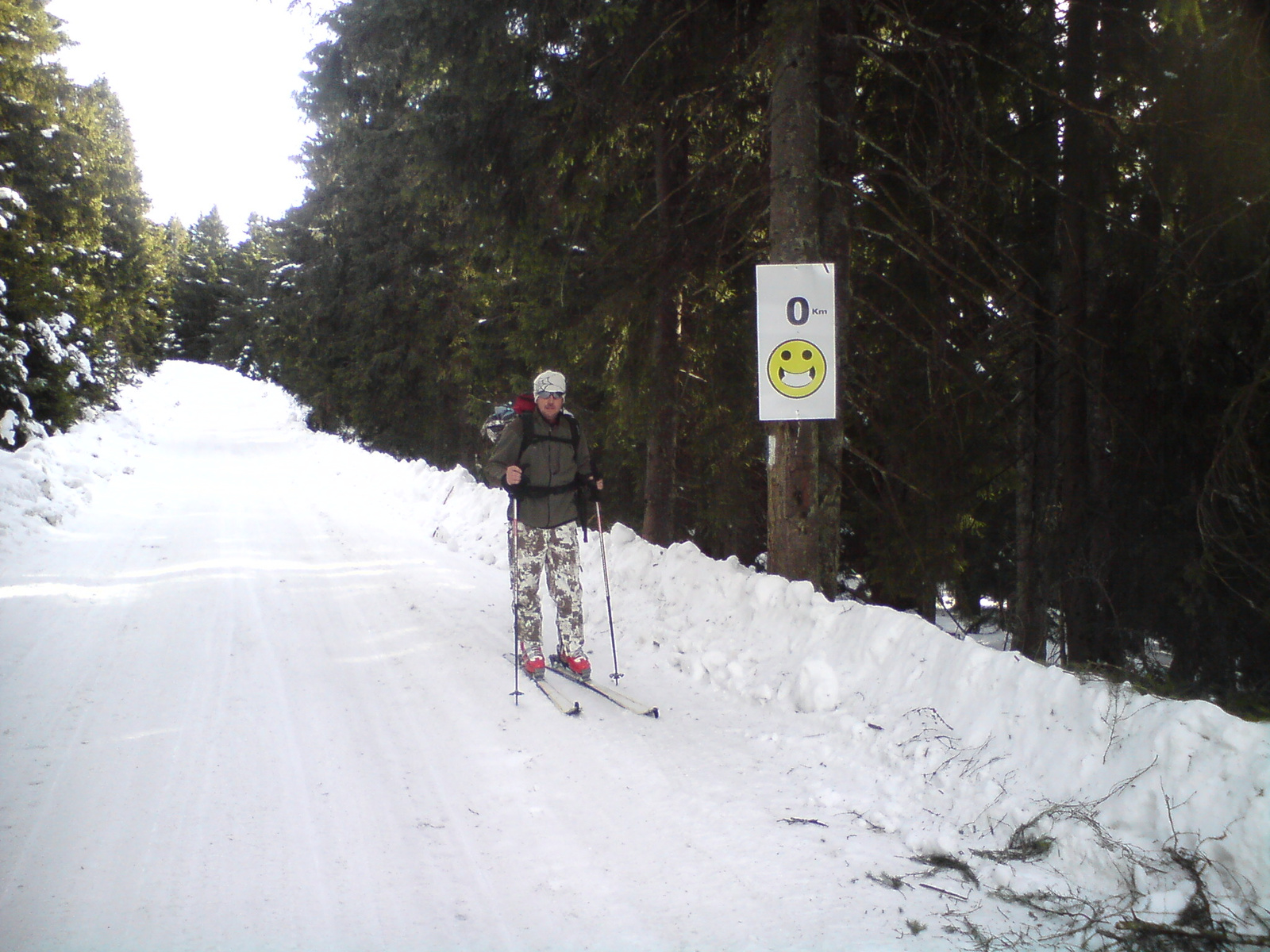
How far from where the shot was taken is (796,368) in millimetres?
5840

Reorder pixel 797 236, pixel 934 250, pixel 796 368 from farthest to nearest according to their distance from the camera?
1. pixel 934 250
2. pixel 797 236
3. pixel 796 368

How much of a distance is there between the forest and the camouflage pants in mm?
2411

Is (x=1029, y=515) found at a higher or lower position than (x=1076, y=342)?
lower

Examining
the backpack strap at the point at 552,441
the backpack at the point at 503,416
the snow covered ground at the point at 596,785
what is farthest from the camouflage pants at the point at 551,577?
the backpack at the point at 503,416

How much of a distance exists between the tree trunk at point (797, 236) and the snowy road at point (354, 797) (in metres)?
1.68

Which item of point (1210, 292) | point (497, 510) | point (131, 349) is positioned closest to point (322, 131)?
point (131, 349)

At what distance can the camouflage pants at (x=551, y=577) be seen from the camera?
19.9 feet

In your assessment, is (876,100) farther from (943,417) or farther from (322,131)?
(322,131)

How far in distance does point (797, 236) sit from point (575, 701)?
397 centimetres

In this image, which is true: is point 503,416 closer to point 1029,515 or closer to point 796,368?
point 796,368

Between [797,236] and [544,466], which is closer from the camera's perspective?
[544,466]

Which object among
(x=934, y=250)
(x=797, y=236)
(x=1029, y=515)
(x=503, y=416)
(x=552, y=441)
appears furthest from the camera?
(x=1029, y=515)

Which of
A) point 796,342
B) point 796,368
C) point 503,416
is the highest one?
point 796,342

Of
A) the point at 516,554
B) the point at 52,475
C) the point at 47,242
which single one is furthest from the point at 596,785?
the point at 47,242
